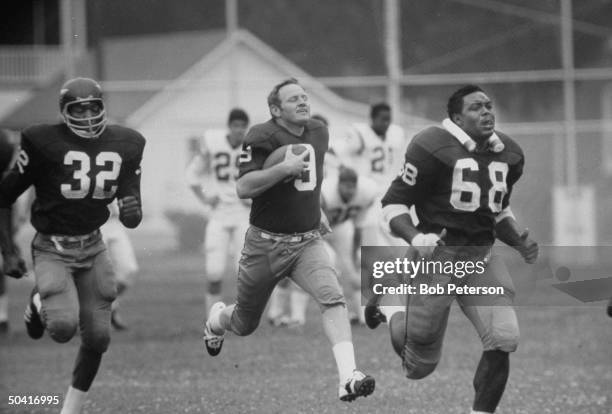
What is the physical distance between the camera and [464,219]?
6129mm

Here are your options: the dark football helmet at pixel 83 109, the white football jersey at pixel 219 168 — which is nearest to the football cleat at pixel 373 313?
the dark football helmet at pixel 83 109

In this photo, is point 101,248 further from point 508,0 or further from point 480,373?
point 508,0

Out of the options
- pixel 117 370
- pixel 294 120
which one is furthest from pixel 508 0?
pixel 294 120

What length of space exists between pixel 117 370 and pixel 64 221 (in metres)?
2.64

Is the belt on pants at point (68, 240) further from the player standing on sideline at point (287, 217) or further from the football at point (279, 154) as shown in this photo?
the football at point (279, 154)

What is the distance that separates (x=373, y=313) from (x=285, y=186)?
99cm

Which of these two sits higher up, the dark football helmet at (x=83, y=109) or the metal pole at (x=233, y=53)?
the metal pole at (x=233, y=53)

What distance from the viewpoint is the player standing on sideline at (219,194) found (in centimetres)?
1134

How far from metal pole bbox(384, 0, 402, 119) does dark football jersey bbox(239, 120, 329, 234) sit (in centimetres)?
1190

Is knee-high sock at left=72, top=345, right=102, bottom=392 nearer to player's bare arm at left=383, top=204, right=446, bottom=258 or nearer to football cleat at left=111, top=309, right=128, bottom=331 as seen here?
player's bare arm at left=383, top=204, right=446, bottom=258

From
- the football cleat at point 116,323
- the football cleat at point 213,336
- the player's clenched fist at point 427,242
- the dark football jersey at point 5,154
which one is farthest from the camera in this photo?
the football cleat at point 116,323

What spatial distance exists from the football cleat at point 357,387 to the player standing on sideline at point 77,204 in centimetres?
138

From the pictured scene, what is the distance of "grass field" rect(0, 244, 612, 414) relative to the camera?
24.1ft

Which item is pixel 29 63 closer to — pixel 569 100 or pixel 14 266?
pixel 569 100
